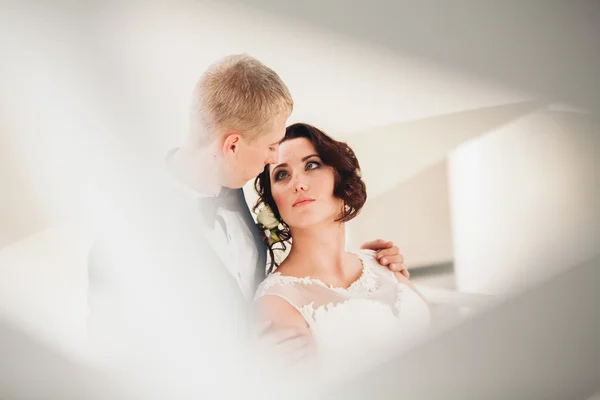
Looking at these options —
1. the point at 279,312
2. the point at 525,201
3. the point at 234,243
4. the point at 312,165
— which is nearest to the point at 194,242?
the point at 234,243

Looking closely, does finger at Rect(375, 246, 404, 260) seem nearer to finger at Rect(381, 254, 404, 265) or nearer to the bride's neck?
finger at Rect(381, 254, 404, 265)

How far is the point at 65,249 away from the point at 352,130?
102cm

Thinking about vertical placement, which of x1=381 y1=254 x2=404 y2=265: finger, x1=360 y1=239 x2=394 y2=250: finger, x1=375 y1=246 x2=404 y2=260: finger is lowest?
x1=381 y1=254 x2=404 y2=265: finger

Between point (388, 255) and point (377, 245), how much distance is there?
5 cm

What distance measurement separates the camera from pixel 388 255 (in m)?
2.15

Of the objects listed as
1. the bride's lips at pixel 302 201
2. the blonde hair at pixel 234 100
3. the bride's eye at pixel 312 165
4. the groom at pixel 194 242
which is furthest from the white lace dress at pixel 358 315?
the blonde hair at pixel 234 100

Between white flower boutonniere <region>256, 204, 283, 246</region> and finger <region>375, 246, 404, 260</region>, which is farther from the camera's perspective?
finger <region>375, 246, 404, 260</region>

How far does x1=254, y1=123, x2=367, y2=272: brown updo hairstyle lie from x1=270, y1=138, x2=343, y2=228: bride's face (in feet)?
0.05

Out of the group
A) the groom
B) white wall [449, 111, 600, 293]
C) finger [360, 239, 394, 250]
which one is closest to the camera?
the groom

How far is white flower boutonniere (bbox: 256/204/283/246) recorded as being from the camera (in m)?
2.00

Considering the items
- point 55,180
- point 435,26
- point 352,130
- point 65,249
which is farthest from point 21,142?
point 435,26

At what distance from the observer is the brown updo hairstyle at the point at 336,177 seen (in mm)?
1999

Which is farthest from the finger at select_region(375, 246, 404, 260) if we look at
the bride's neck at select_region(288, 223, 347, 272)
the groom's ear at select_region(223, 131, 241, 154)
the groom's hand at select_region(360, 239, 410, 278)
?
the groom's ear at select_region(223, 131, 241, 154)

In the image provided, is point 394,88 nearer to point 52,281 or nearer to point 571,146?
point 571,146
